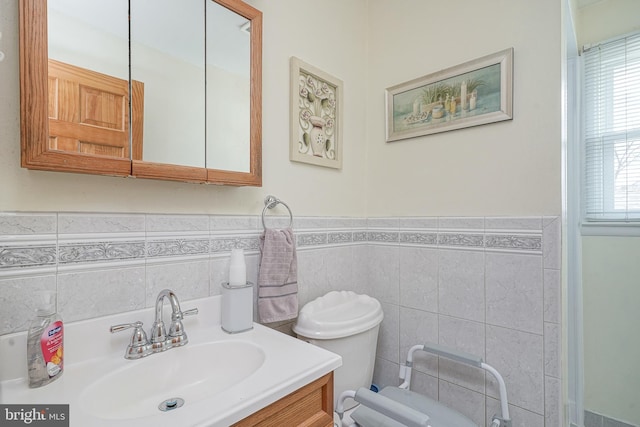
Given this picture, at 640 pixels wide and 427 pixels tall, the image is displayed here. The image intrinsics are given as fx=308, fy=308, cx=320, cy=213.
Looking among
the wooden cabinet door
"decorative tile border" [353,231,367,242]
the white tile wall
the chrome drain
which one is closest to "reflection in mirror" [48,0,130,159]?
the wooden cabinet door

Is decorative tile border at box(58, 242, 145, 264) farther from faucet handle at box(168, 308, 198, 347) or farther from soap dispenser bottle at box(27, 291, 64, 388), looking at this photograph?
faucet handle at box(168, 308, 198, 347)

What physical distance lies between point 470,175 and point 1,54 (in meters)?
1.55

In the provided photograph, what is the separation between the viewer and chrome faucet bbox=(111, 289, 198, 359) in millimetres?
834

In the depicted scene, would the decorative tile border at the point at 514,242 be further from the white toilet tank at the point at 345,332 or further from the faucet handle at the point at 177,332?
the faucet handle at the point at 177,332

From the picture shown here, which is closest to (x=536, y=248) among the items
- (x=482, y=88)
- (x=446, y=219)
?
(x=446, y=219)

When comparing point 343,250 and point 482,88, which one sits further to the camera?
point 343,250

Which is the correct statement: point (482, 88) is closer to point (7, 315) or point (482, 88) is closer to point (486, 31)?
point (486, 31)

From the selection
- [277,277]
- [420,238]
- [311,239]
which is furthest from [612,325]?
[277,277]

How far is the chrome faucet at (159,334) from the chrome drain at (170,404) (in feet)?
0.44

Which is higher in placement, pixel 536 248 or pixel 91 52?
pixel 91 52

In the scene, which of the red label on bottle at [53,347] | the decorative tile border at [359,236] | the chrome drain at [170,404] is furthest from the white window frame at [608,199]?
the red label on bottle at [53,347]

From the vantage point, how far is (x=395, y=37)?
5.36ft

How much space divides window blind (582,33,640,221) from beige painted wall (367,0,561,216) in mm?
843
